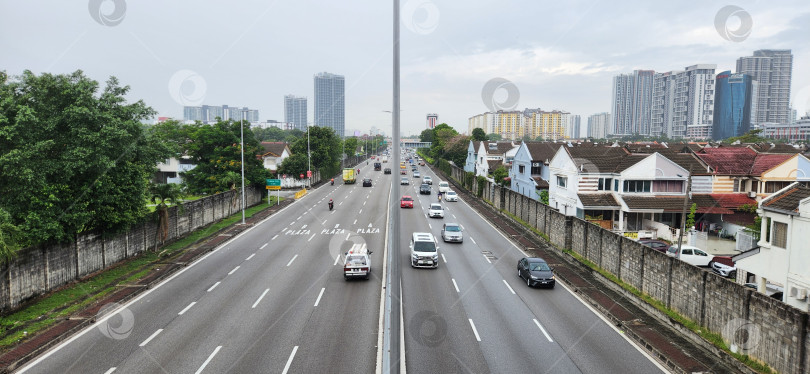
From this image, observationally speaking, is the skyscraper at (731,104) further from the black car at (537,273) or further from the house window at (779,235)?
the black car at (537,273)

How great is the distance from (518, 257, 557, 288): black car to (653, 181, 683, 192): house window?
25.4 meters

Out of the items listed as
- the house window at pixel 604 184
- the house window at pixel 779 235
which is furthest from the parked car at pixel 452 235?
the house window at pixel 779 235

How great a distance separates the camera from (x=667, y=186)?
1753 inches

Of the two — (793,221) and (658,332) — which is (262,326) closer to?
(658,332)

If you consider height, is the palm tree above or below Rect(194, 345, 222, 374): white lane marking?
above

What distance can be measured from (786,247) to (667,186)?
2630 centimetres

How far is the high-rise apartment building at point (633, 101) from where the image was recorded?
597ft

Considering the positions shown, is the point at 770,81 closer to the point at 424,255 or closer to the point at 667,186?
the point at 667,186

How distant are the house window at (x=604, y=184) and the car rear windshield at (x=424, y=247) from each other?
79.3ft

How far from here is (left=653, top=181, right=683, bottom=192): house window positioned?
44312mm

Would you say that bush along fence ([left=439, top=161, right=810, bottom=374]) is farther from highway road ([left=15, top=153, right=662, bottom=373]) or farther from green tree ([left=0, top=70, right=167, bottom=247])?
green tree ([left=0, top=70, right=167, bottom=247])

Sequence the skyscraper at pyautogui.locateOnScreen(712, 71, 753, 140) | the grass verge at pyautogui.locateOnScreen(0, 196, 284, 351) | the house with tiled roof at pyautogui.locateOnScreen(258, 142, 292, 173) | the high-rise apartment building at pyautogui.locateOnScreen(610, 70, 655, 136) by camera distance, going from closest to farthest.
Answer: the grass verge at pyautogui.locateOnScreen(0, 196, 284, 351), the house with tiled roof at pyautogui.locateOnScreen(258, 142, 292, 173), the skyscraper at pyautogui.locateOnScreen(712, 71, 753, 140), the high-rise apartment building at pyautogui.locateOnScreen(610, 70, 655, 136)

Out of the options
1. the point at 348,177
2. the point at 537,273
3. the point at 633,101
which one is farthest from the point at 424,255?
the point at 633,101

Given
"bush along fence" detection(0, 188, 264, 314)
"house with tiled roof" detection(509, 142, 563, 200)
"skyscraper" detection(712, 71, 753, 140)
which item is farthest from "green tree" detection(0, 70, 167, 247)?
"skyscraper" detection(712, 71, 753, 140)
